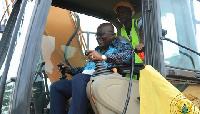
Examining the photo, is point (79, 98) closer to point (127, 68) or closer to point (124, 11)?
point (127, 68)

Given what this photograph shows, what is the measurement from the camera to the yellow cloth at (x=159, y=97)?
1.75m

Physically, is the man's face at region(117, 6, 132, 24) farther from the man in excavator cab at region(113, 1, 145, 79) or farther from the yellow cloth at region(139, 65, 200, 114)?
the yellow cloth at region(139, 65, 200, 114)

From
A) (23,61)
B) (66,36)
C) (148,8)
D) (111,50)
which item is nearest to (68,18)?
(66,36)

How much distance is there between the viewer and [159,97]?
70.7 inches

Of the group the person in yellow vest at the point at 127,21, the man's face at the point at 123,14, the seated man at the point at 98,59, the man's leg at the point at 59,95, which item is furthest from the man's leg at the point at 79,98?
the man's face at the point at 123,14

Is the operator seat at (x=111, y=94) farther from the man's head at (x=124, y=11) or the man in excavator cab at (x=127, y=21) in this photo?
the man's head at (x=124, y=11)

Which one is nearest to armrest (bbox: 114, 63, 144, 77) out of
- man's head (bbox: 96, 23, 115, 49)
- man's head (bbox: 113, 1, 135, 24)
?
man's head (bbox: 96, 23, 115, 49)

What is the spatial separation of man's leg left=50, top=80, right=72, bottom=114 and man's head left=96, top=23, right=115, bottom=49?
0.52m

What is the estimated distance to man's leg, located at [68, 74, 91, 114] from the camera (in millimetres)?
2150

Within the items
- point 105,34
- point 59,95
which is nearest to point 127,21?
point 105,34

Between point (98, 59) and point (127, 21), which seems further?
point (127, 21)

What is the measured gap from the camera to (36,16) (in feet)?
6.17

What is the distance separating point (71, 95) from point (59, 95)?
0.12m

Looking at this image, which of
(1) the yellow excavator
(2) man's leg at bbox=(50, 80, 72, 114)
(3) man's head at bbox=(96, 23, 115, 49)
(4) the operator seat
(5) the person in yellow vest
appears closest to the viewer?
(1) the yellow excavator
